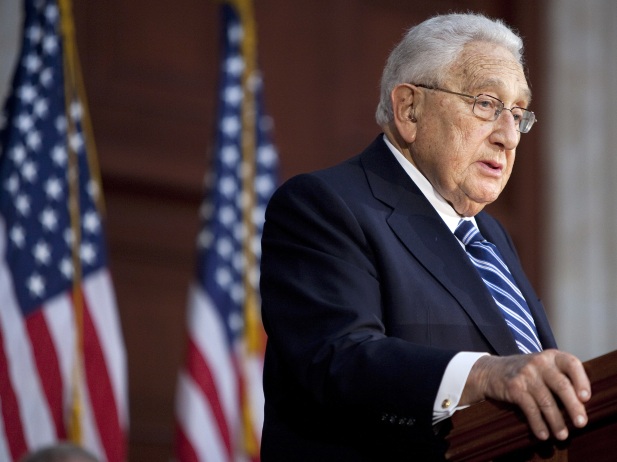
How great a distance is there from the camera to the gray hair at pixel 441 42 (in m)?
2.52

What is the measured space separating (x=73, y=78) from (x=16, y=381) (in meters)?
1.25

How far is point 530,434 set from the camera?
170cm

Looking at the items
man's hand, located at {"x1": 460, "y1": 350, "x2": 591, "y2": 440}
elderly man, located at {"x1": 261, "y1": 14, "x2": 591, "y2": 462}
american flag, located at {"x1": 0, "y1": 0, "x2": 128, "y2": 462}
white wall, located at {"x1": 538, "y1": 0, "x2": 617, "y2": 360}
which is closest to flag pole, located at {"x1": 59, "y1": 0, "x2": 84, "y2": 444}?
american flag, located at {"x1": 0, "y1": 0, "x2": 128, "y2": 462}

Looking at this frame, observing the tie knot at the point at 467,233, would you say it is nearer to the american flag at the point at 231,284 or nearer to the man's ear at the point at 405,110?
the man's ear at the point at 405,110

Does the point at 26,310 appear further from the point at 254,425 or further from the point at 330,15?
the point at 330,15

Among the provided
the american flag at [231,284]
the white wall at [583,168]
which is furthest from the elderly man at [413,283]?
the white wall at [583,168]

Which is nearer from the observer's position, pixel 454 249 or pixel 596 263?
pixel 454 249

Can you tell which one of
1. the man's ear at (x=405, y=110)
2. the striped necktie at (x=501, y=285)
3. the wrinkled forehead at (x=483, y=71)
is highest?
the wrinkled forehead at (x=483, y=71)

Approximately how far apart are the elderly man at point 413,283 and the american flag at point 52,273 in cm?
189

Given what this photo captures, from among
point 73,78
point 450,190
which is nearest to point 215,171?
point 73,78

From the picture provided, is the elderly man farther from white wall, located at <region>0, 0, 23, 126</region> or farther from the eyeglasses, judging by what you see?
white wall, located at <region>0, 0, 23, 126</region>

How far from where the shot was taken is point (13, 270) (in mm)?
4105

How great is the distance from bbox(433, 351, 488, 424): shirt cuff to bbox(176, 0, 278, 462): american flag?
8.80 ft

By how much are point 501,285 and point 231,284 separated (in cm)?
241
